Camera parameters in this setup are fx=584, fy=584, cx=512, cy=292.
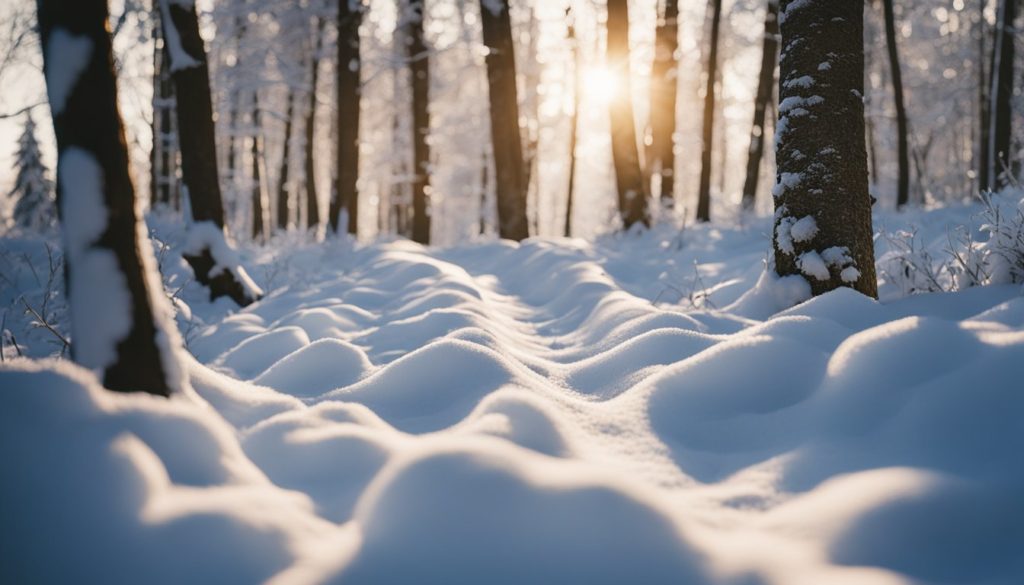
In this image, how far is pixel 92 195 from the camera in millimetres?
1790

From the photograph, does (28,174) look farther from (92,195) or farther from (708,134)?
(92,195)

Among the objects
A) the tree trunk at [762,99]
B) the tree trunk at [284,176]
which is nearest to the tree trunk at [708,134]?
the tree trunk at [762,99]

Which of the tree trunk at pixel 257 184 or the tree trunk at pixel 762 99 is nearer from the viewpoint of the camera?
the tree trunk at pixel 762 99

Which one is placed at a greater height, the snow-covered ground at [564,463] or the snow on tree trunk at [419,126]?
the snow on tree trunk at [419,126]

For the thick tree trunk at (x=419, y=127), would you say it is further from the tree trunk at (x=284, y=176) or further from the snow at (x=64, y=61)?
the snow at (x=64, y=61)

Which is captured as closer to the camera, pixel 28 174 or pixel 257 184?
pixel 257 184

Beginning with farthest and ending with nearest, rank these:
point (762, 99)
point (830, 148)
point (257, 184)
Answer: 1. point (257, 184)
2. point (762, 99)
3. point (830, 148)

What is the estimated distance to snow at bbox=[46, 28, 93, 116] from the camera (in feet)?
5.81

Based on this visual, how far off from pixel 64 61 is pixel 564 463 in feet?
6.27

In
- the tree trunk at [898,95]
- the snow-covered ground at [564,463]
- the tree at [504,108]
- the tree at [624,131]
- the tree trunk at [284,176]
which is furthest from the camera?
the tree trunk at [284,176]

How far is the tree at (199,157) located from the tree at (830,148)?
5.19 meters

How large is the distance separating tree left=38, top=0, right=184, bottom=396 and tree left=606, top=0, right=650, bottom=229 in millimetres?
7446

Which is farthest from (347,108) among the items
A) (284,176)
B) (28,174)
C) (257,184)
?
(28,174)

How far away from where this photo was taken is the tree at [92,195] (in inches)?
69.9
